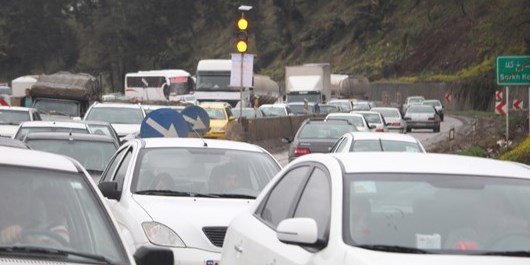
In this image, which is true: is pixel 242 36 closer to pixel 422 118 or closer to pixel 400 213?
pixel 400 213

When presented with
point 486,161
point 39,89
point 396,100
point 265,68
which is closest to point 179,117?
point 486,161

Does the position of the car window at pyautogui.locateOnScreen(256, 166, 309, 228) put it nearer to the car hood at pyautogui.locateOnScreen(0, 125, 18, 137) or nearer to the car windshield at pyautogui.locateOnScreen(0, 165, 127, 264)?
the car windshield at pyautogui.locateOnScreen(0, 165, 127, 264)

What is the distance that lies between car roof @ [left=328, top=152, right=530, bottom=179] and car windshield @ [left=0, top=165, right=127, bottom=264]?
1.47 m

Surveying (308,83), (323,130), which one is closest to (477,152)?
(323,130)

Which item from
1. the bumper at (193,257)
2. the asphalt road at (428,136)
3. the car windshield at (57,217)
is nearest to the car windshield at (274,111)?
the asphalt road at (428,136)

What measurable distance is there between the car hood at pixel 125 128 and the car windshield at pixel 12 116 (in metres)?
2.23

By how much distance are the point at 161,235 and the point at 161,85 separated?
7156 cm

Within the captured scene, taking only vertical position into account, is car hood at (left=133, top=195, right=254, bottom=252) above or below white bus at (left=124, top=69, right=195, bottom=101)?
above

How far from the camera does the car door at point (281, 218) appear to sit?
273 inches

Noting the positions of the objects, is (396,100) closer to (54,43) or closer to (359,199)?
(54,43)

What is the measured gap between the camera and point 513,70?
3225 cm

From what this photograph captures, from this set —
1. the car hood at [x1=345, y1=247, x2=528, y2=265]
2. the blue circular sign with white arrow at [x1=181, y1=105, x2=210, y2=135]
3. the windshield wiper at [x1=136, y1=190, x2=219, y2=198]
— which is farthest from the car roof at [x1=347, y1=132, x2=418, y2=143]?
the car hood at [x1=345, y1=247, x2=528, y2=265]

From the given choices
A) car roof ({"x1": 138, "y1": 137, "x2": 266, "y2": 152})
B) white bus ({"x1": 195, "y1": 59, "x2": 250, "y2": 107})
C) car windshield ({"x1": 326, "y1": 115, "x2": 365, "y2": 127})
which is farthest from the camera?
white bus ({"x1": 195, "y1": 59, "x2": 250, "y2": 107})

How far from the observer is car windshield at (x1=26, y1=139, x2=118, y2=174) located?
17.3m
